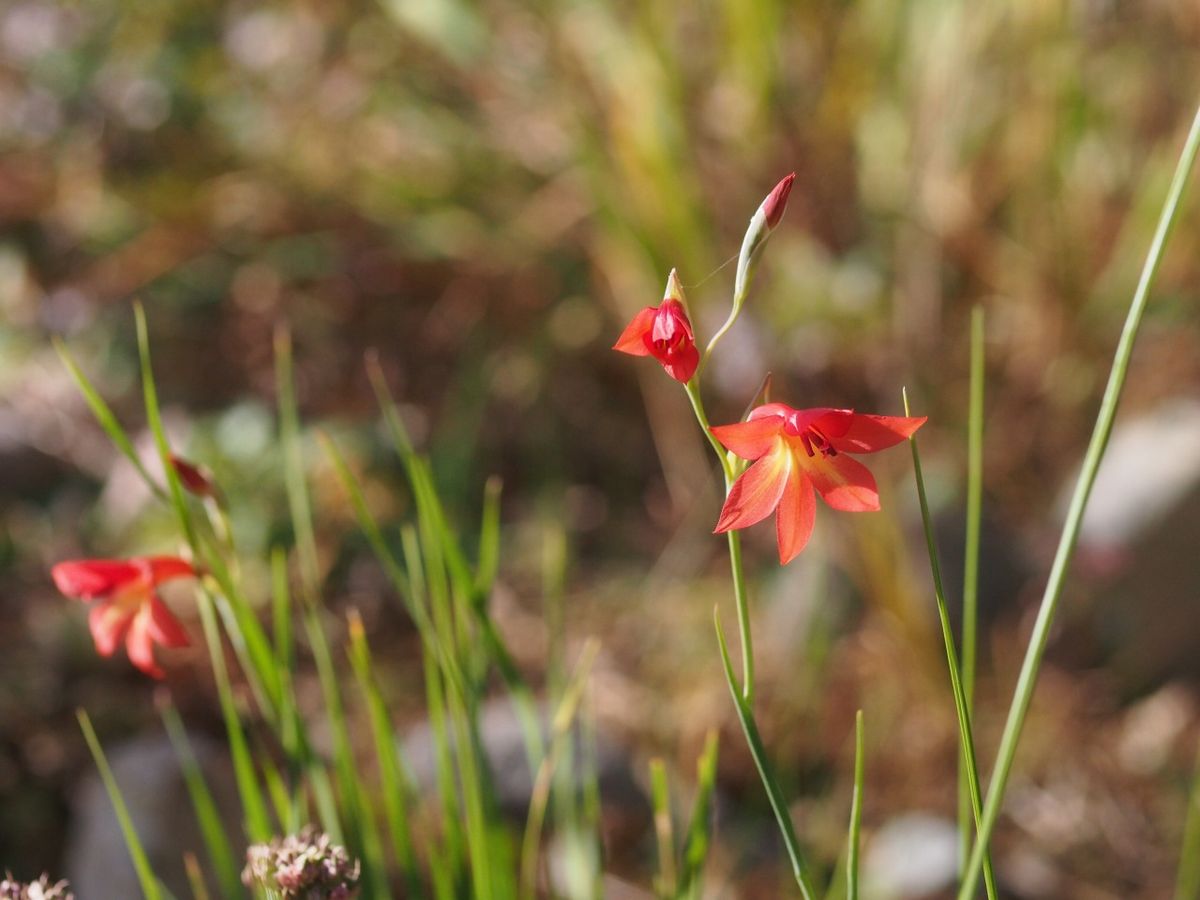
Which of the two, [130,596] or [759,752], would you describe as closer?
[759,752]

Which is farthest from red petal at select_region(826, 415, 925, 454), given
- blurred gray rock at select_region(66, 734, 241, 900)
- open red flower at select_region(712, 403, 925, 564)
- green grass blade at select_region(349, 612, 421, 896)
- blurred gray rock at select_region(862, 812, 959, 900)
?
blurred gray rock at select_region(66, 734, 241, 900)

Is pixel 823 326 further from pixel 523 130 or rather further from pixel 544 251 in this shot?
pixel 523 130

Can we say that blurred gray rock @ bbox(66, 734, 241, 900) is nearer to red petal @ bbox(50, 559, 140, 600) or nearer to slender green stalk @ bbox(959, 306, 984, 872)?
red petal @ bbox(50, 559, 140, 600)

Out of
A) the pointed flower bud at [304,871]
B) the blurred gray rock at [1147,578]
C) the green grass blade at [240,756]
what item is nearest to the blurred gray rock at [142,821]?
the green grass blade at [240,756]

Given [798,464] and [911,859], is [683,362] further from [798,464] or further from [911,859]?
[911,859]

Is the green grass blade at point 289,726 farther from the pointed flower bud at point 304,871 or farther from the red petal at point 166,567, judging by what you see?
the pointed flower bud at point 304,871

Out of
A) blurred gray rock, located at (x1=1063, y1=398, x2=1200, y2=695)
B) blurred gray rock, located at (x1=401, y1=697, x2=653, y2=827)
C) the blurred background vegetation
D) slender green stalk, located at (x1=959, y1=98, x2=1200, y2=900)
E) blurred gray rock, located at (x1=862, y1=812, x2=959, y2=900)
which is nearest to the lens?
slender green stalk, located at (x1=959, y1=98, x2=1200, y2=900)

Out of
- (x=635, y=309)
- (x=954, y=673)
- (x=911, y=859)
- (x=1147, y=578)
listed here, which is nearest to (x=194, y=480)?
(x=954, y=673)

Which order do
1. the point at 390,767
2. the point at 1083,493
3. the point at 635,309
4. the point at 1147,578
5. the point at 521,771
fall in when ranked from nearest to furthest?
the point at 1083,493 < the point at 390,767 < the point at 521,771 < the point at 1147,578 < the point at 635,309
